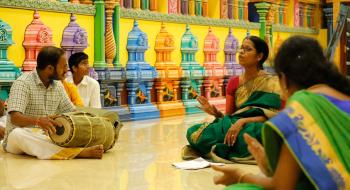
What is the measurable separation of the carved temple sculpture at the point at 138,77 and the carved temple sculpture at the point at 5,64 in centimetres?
232

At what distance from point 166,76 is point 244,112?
4881 millimetres

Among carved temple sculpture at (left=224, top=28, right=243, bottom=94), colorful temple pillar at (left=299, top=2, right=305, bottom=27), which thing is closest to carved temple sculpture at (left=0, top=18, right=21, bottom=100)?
carved temple sculpture at (left=224, top=28, right=243, bottom=94)

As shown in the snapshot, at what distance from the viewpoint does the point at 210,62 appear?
11.3 m

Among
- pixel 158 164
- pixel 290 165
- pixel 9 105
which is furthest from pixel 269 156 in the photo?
pixel 9 105

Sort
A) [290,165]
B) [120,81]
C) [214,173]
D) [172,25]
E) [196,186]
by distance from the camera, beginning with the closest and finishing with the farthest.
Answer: [290,165], [196,186], [214,173], [120,81], [172,25]

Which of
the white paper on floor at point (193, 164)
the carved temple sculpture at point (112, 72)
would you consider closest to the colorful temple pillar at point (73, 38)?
the carved temple sculpture at point (112, 72)

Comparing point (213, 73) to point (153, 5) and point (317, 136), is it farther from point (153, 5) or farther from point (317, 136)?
point (317, 136)

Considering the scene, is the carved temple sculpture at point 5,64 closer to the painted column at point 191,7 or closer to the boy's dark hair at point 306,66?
the painted column at point 191,7

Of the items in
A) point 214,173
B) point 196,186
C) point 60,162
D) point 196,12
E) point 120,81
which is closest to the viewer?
point 196,186

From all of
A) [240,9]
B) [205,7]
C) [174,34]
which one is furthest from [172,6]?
[240,9]

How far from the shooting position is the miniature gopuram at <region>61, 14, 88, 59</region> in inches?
325

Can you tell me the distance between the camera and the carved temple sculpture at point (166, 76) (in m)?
9.97

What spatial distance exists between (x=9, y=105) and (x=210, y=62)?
6496 millimetres

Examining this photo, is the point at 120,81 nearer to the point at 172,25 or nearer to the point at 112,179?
the point at 172,25
